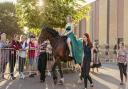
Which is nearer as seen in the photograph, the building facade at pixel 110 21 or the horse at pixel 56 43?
the horse at pixel 56 43

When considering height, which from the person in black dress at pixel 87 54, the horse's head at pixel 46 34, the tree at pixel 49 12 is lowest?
the person in black dress at pixel 87 54

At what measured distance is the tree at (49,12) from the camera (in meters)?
25.8

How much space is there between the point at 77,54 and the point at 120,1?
127 feet

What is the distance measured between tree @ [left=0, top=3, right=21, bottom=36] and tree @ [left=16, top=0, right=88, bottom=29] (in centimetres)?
4776

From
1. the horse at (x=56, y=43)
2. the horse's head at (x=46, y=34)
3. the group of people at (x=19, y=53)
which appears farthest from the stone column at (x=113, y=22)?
the horse's head at (x=46, y=34)

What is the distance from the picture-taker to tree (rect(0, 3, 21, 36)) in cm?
7619

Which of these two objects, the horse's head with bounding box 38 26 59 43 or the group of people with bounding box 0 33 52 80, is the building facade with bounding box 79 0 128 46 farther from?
the horse's head with bounding box 38 26 59 43

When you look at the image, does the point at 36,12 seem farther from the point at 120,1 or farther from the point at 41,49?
the point at 120,1

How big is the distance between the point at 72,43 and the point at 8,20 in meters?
62.3

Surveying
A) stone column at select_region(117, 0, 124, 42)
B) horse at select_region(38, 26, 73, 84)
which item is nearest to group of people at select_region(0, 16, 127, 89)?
→ horse at select_region(38, 26, 73, 84)

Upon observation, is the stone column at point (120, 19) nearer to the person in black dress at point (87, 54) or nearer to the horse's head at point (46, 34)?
the horse's head at point (46, 34)

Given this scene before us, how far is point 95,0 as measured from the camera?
6994 cm

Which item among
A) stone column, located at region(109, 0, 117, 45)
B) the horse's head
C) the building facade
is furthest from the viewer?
stone column, located at region(109, 0, 117, 45)

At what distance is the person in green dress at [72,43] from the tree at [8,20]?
58.5m
